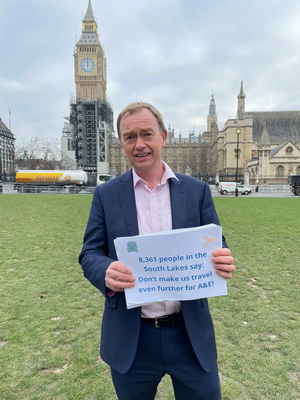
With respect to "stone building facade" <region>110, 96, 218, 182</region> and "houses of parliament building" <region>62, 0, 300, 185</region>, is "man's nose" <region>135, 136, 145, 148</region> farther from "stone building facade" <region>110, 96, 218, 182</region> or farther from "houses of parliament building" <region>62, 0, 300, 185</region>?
"stone building facade" <region>110, 96, 218, 182</region>

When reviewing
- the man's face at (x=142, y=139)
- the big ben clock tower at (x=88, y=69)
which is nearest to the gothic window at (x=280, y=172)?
the big ben clock tower at (x=88, y=69)

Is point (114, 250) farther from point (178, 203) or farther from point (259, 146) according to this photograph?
point (259, 146)

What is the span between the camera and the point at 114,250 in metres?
1.46

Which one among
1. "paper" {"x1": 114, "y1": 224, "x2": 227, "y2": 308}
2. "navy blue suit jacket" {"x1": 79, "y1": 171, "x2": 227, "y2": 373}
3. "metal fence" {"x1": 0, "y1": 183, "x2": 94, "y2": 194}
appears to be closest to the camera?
"paper" {"x1": 114, "y1": 224, "x2": 227, "y2": 308}

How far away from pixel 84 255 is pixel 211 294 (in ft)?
2.43

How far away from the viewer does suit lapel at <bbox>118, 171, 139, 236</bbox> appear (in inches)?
56.4

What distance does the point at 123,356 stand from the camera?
1.39 meters

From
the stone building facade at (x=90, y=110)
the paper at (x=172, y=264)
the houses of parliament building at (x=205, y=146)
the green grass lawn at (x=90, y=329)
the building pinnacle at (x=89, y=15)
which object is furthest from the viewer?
the building pinnacle at (x=89, y=15)

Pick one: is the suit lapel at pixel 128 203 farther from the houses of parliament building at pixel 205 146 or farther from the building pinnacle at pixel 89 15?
the building pinnacle at pixel 89 15

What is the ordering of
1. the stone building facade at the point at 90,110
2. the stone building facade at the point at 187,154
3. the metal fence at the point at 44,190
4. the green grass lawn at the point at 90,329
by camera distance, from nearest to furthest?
the green grass lawn at the point at 90,329, the metal fence at the point at 44,190, the stone building facade at the point at 90,110, the stone building facade at the point at 187,154

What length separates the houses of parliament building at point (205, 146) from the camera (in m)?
56.5

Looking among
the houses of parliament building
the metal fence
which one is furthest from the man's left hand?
the houses of parliament building

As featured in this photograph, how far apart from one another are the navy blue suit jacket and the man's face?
160 mm

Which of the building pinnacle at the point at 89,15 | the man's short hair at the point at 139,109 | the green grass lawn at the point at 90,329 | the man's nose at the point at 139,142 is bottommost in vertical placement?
the green grass lawn at the point at 90,329
